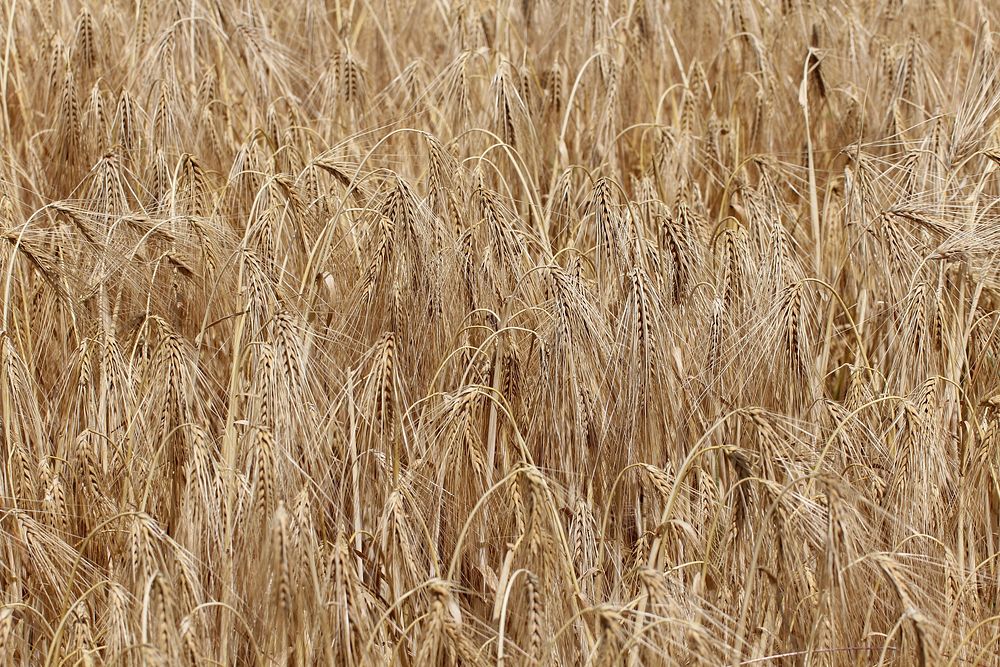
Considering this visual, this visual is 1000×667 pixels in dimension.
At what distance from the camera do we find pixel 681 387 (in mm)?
1928

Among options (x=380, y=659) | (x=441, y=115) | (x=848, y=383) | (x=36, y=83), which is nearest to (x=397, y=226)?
(x=380, y=659)

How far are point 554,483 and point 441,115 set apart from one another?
1266 mm

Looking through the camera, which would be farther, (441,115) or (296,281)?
(441,115)

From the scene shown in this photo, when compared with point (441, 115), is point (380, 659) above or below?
below

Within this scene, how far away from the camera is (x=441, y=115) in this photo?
2.70 meters

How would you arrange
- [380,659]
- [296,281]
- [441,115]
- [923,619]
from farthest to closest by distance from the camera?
[441,115]
[296,281]
[380,659]
[923,619]

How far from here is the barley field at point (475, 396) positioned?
152 cm

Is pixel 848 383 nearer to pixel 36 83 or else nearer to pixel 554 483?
pixel 554 483

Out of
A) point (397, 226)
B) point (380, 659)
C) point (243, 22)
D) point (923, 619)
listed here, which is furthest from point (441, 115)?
point (923, 619)

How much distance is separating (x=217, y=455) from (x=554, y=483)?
0.52m

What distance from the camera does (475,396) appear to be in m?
1.67

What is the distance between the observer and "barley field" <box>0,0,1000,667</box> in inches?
60.0

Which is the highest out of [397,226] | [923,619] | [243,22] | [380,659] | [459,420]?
[243,22]

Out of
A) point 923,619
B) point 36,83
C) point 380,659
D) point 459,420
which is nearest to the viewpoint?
point 923,619
